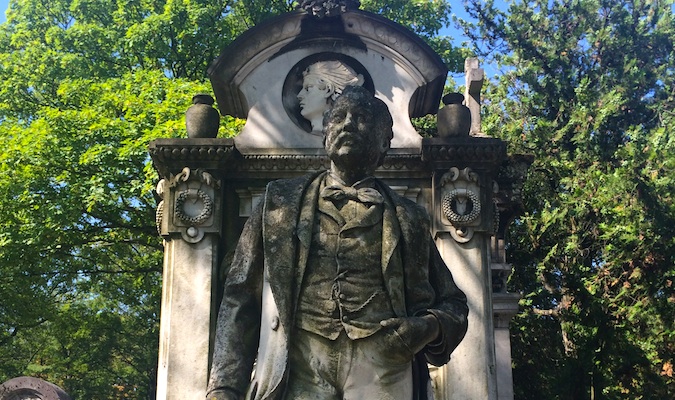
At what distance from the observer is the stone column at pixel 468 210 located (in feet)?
22.9

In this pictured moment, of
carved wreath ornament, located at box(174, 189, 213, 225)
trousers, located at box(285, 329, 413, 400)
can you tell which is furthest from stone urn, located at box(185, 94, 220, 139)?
trousers, located at box(285, 329, 413, 400)

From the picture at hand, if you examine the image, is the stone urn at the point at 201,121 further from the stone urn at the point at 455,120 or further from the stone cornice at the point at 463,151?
the stone urn at the point at 455,120

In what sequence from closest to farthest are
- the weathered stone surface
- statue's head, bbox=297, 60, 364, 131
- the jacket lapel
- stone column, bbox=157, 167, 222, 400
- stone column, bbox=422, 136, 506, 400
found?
the jacket lapel → stone column, bbox=157, 167, 222, 400 → stone column, bbox=422, 136, 506, 400 → statue's head, bbox=297, 60, 364, 131 → the weathered stone surface

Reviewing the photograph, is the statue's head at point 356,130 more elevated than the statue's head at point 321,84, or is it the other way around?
the statue's head at point 321,84

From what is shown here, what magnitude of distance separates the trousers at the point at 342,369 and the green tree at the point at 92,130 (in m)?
12.8

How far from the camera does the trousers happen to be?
393cm

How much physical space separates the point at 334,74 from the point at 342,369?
12.9 feet

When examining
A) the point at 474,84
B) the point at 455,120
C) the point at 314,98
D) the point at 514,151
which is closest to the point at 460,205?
the point at 455,120

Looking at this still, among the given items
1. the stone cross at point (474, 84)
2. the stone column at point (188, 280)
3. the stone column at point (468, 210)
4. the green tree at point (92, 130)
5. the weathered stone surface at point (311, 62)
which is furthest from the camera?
the green tree at point (92, 130)

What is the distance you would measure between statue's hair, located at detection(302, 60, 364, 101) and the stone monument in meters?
0.01

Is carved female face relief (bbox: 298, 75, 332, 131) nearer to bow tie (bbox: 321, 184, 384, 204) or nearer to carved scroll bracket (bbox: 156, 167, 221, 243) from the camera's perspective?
carved scroll bracket (bbox: 156, 167, 221, 243)

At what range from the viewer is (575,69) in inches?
859

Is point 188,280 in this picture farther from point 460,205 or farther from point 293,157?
point 460,205

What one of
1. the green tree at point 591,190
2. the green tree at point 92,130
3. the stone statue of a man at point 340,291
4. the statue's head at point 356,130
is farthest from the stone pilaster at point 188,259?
the green tree at point 591,190
